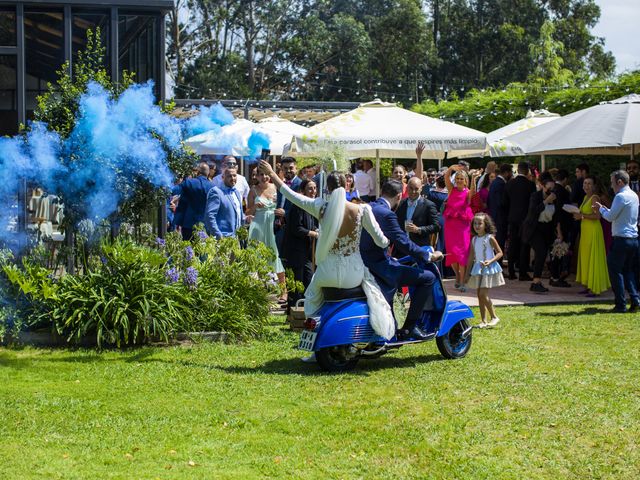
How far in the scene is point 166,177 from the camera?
9.43 meters

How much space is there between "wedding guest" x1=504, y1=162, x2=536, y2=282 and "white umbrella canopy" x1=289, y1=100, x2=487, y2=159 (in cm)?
220

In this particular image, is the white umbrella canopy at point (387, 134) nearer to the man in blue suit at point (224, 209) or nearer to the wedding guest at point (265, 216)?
the wedding guest at point (265, 216)

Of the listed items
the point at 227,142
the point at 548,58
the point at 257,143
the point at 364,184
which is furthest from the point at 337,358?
the point at 548,58

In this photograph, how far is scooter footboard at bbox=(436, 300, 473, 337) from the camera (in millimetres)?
8570

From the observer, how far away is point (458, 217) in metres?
14.1

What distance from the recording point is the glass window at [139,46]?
35.0ft

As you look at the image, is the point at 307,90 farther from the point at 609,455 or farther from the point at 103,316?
the point at 609,455

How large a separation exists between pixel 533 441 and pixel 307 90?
148 ft

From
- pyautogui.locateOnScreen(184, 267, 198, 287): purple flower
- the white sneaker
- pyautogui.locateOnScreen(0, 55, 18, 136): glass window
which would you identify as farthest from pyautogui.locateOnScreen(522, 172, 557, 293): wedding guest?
pyautogui.locateOnScreen(0, 55, 18, 136): glass window

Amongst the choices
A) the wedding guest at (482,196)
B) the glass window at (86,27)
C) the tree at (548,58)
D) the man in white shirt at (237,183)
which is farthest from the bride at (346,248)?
the tree at (548,58)

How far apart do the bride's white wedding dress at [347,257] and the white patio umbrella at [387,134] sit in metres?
4.76

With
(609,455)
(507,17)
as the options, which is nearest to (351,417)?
(609,455)

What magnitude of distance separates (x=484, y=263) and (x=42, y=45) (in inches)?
222

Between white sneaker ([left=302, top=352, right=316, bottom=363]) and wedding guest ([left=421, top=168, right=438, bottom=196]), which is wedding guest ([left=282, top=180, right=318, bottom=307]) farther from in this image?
wedding guest ([left=421, top=168, right=438, bottom=196])
